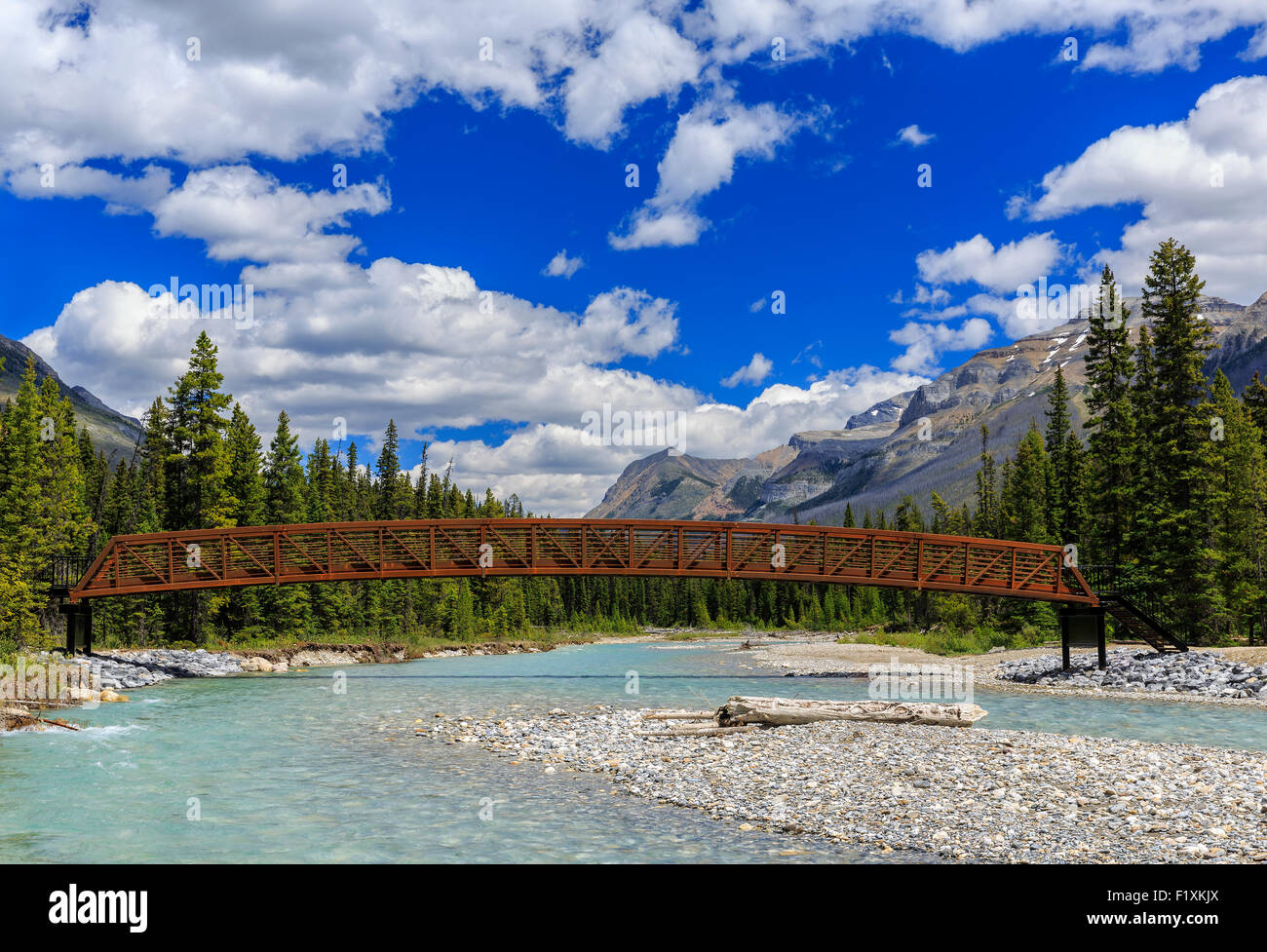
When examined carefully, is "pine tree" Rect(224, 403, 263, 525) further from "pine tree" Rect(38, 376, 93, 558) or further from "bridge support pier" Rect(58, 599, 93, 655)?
"bridge support pier" Rect(58, 599, 93, 655)

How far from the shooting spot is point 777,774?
1497 centimetres

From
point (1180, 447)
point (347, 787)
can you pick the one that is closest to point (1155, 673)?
point (1180, 447)

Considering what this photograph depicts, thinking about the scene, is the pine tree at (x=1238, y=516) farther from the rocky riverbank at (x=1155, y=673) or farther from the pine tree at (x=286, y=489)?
the pine tree at (x=286, y=489)

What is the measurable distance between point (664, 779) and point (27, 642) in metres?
33.1

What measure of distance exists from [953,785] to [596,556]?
965 inches

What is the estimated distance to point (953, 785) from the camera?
13641 millimetres

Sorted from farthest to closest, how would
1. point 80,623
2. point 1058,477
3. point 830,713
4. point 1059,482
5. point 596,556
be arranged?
point 1058,477 → point 1059,482 → point 596,556 → point 80,623 → point 830,713

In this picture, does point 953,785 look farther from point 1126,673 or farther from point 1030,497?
point 1030,497

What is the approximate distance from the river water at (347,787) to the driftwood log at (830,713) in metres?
1.88

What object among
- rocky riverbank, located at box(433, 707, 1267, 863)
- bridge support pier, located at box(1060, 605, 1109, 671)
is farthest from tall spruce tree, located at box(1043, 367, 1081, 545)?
rocky riverbank, located at box(433, 707, 1267, 863)

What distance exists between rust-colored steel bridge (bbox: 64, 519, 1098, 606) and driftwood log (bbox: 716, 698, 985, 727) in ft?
48.7

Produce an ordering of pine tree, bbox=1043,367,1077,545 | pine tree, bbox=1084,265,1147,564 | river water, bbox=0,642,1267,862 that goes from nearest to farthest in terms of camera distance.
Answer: river water, bbox=0,642,1267,862
pine tree, bbox=1084,265,1147,564
pine tree, bbox=1043,367,1077,545

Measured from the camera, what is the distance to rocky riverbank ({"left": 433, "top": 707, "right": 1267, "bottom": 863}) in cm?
1076
